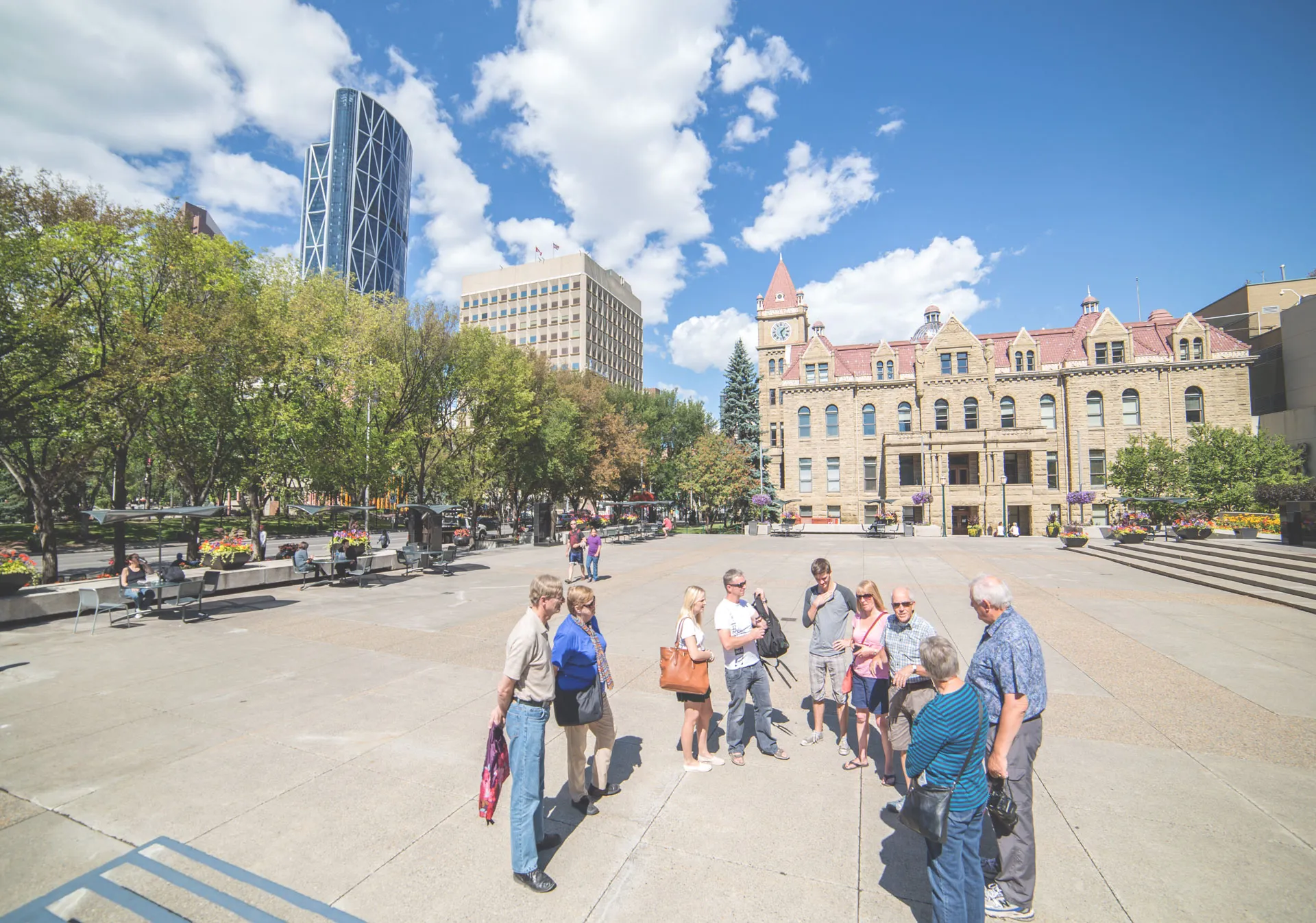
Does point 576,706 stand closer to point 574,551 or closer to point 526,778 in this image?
point 526,778

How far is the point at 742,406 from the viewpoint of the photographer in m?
55.5

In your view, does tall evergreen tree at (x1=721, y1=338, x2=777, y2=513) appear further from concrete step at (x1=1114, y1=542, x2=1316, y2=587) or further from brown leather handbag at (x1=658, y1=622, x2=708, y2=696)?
brown leather handbag at (x1=658, y1=622, x2=708, y2=696)

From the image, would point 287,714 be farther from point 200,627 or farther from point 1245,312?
point 1245,312

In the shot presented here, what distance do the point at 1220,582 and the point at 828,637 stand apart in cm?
1717

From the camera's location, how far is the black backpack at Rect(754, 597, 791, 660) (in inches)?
222

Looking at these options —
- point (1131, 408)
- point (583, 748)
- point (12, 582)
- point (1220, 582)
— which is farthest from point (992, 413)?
point (12, 582)

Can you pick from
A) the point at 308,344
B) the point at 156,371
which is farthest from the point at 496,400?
the point at 156,371

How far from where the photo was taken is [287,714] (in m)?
6.54

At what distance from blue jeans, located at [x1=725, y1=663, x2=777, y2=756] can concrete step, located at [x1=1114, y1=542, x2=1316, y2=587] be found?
629 inches

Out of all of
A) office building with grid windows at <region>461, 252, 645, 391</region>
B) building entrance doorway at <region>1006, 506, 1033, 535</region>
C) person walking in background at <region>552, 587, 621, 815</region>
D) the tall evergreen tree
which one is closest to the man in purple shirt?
person walking in background at <region>552, 587, 621, 815</region>

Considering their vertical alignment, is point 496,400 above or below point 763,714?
above

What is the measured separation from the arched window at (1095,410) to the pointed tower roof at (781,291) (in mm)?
26859

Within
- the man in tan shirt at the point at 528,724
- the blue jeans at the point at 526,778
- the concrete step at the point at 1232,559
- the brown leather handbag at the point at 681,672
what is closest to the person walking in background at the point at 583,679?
the man in tan shirt at the point at 528,724

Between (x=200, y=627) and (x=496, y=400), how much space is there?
21030 millimetres
